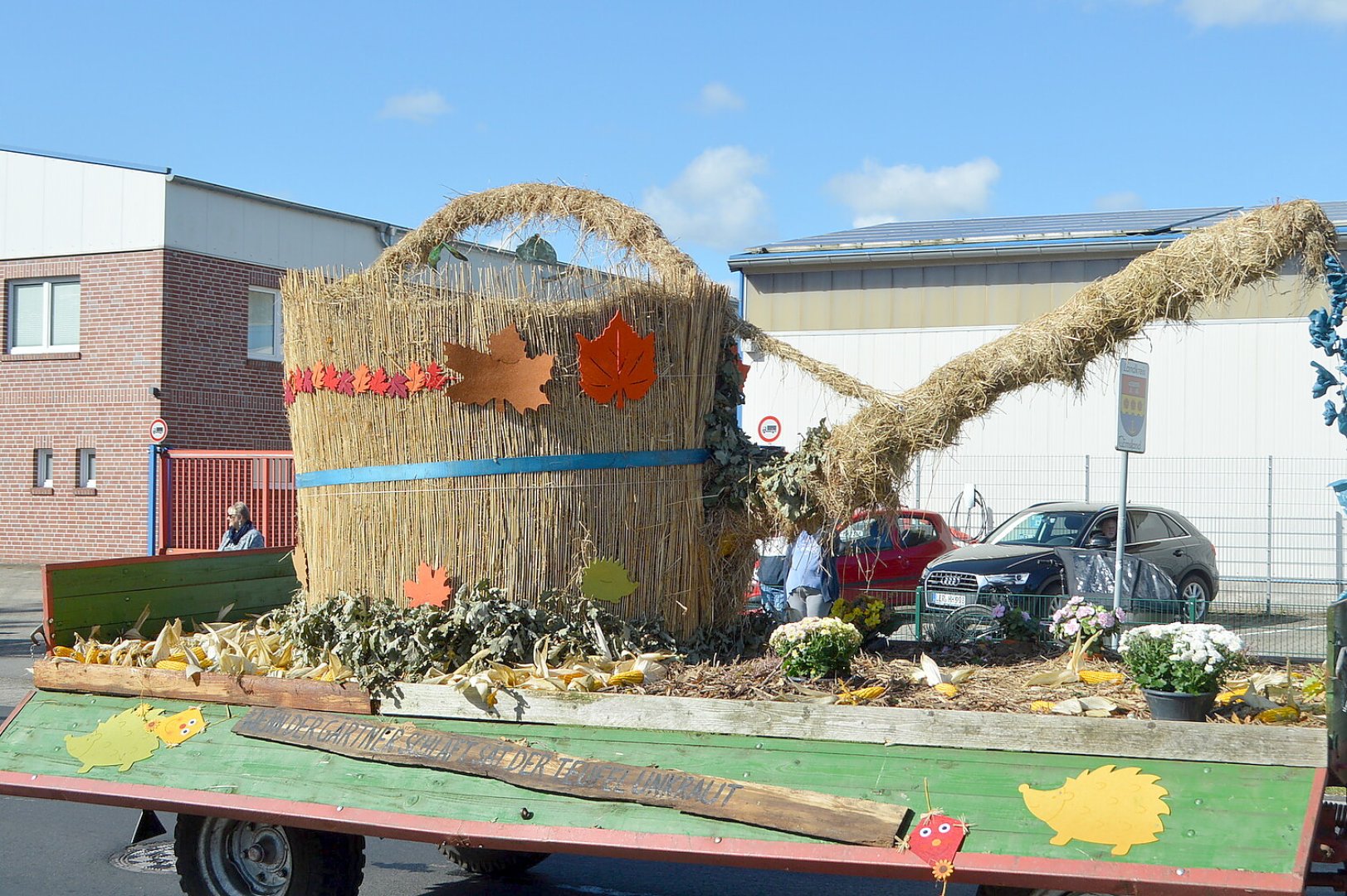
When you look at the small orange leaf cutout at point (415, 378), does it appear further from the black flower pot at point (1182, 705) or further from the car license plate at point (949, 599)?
the car license plate at point (949, 599)

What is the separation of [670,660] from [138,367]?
1669 cm

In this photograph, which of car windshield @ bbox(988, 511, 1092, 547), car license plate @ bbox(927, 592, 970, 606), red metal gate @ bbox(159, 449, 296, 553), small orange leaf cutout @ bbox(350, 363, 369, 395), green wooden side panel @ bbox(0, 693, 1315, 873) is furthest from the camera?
red metal gate @ bbox(159, 449, 296, 553)

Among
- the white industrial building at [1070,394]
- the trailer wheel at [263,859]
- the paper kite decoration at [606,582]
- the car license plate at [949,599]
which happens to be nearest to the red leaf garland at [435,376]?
the paper kite decoration at [606,582]

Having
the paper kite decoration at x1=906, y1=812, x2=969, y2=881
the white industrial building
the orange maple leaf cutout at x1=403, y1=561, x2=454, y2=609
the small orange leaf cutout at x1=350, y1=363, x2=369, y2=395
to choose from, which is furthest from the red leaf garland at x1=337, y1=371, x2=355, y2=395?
the white industrial building

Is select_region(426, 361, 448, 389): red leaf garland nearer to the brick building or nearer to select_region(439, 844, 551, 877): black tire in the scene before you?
select_region(439, 844, 551, 877): black tire

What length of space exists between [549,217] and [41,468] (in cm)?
1774

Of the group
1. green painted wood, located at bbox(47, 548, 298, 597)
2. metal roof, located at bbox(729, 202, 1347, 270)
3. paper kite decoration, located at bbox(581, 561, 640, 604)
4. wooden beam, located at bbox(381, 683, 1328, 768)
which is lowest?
wooden beam, located at bbox(381, 683, 1328, 768)

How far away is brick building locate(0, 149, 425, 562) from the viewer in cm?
1947

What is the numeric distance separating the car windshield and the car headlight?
56.2 inches

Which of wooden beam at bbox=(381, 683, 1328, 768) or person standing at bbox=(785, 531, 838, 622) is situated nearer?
wooden beam at bbox=(381, 683, 1328, 768)

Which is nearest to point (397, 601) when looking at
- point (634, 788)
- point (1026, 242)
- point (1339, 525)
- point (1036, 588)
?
point (634, 788)

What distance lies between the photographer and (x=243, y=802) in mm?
4621

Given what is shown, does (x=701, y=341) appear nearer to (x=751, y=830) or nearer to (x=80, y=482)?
(x=751, y=830)

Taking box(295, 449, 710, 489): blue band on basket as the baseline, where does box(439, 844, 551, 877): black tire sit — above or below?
below
